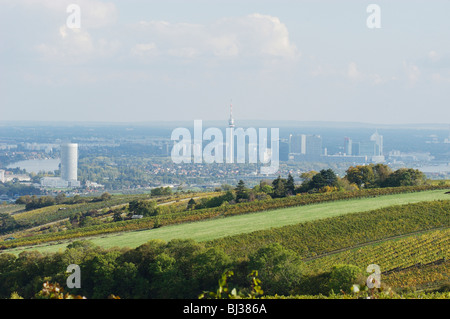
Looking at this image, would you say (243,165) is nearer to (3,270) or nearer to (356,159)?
(356,159)

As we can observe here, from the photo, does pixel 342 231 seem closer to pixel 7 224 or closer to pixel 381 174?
pixel 381 174

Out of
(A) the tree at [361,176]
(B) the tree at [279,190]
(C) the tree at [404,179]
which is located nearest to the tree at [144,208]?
(B) the tree at [279,190]

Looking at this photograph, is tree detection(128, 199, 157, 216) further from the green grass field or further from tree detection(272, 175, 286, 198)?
tree detection(272, 175, 286, 198)

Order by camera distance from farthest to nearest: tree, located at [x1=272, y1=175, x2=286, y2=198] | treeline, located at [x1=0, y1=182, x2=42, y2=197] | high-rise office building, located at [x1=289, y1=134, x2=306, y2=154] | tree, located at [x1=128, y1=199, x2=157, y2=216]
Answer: high-rise office building, located at [x1=289, y1=134, x2=306, y2=154] → treeline, located at [x1=0, y1=182, x2=42, y2=197] → tree, located at [x1=272, y1=175, x2=286, y2=198] → tree, located at [x1=128, y1=199, x2=157, y2=216]

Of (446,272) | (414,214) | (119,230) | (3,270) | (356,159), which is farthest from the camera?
(356,159)

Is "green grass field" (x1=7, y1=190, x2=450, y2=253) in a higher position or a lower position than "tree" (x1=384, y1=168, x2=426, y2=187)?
lower

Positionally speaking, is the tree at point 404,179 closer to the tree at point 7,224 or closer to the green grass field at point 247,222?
the green grass field at point 247,222

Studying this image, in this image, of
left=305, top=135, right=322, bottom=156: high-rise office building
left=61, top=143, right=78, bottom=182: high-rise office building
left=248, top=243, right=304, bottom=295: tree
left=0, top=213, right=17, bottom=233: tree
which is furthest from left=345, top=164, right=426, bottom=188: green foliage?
left=305, top=135, right=322, bottom=156: high-rise office building
